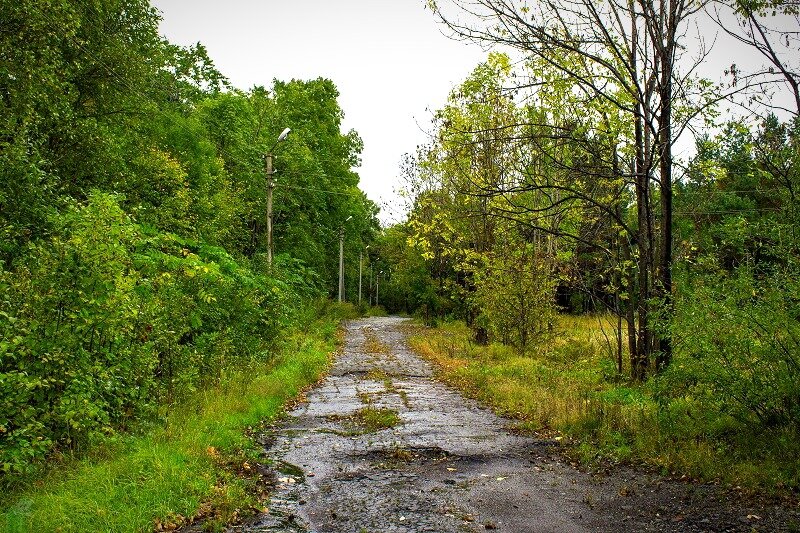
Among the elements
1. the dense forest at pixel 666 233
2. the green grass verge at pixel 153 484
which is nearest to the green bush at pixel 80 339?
the green grass verge at pixel 153 484

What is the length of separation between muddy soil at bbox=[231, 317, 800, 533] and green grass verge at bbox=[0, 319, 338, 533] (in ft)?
1.70

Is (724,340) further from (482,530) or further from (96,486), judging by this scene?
(96,486)

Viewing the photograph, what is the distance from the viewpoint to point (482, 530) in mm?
5219

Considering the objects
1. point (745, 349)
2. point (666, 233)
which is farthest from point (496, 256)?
point (745, 349)

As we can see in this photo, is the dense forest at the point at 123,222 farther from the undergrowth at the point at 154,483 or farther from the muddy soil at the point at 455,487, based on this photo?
the muddy soil at the point at 455,487

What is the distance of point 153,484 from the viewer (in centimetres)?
572

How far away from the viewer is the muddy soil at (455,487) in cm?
538

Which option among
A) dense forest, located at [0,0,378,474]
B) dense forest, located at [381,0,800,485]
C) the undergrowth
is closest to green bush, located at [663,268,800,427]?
dense forest, located at [381,0,800,485]

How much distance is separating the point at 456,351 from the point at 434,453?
13327 mm

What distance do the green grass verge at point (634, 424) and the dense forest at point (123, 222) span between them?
5.79 metres

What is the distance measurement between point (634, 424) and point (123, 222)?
24.1 feet

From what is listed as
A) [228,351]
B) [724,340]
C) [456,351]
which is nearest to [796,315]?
[724,340]

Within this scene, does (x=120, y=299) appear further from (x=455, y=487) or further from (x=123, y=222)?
(x=455, y=487)

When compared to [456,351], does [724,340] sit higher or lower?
higher
